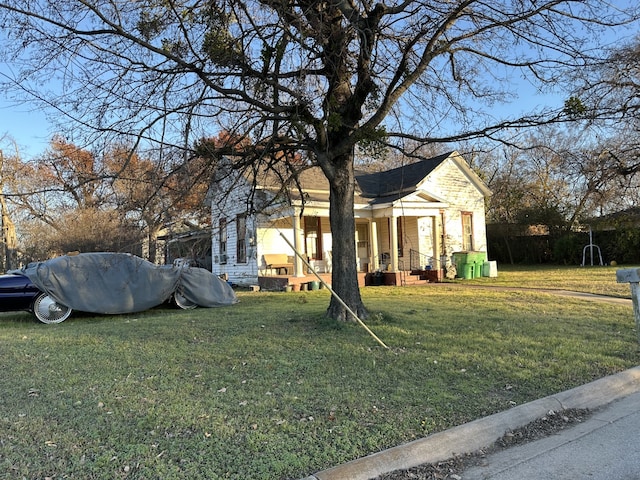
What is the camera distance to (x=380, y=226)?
72.7ft

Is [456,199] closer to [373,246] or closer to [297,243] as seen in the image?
[373,246]

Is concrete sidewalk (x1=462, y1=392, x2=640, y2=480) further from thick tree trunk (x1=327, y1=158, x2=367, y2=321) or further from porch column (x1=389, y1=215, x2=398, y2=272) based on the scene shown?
porch column (x1=389, y1=215, x2=398, y2=272)

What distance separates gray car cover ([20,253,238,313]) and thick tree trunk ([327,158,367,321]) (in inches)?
195

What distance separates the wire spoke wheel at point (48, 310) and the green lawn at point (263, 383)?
56 cm

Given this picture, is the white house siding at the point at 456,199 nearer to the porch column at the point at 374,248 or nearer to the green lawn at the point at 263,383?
the porch column at the point at 374,248

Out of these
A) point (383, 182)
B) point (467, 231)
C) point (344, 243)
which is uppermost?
point (383, 182)

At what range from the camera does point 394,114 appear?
9.70 meters

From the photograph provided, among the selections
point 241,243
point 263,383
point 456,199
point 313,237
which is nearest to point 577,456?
point 263,383

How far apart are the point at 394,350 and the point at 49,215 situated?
25589 mm

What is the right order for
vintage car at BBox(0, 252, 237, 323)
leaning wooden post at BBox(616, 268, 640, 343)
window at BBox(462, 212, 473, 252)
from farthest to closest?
1. window at BBox(462, 212, 473, 252)
2. vintage car at BBox(0, 252, 237, 323)
3. leaning wooden post at BBox(616, 268, 640, 343)

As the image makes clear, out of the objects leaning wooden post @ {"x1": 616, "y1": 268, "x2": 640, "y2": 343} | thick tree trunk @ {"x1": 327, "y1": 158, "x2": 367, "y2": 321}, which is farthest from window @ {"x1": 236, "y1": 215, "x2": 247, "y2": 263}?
leaning wooden post @ {"x1": 616, "y1": 268, "x2": 640, "y2": 343}

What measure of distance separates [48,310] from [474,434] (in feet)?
31.8

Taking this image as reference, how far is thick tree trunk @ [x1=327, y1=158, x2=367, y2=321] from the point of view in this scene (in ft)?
28.2

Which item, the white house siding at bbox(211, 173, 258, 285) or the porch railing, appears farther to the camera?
the porch railing
